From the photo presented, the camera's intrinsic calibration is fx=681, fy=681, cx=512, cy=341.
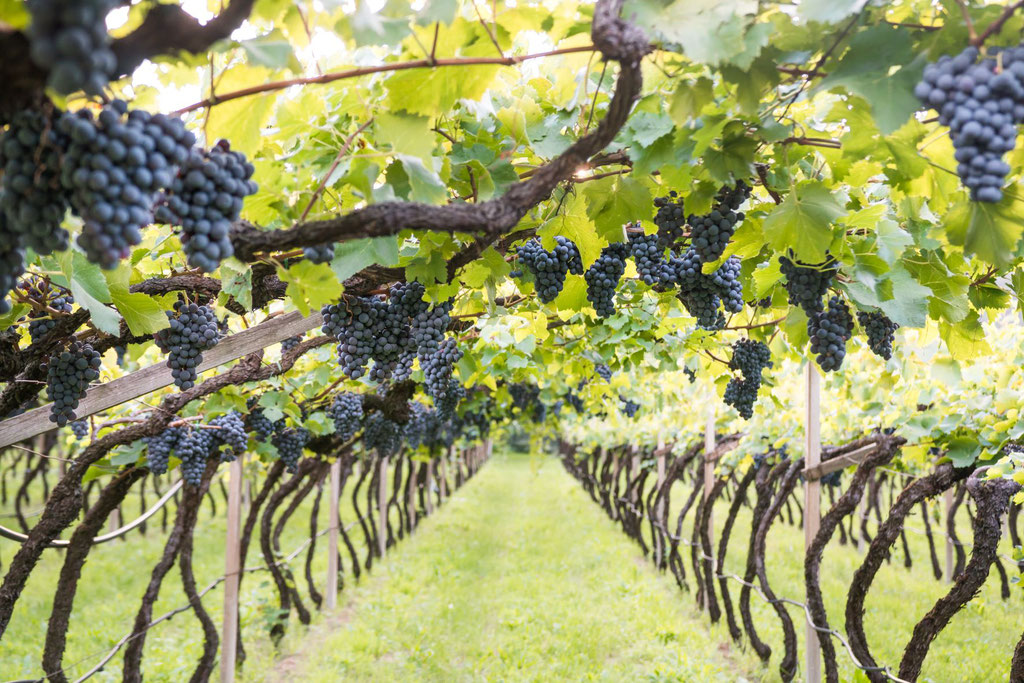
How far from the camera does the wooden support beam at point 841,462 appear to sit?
4562 millimetres

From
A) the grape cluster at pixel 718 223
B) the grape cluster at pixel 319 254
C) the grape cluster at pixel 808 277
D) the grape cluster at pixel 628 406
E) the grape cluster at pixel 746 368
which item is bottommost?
the grape cluster at pixel 628 406

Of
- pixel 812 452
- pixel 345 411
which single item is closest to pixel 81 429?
pixel 345 411

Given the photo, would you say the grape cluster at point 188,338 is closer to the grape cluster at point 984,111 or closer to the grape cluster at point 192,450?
the grape cluster at point 192,450

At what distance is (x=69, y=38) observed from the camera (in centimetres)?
84

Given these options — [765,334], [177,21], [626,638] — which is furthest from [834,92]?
[626,638]

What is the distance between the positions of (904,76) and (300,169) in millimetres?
1478

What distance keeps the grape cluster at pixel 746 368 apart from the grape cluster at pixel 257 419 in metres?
3.54

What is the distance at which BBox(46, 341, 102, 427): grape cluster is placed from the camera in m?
2.50

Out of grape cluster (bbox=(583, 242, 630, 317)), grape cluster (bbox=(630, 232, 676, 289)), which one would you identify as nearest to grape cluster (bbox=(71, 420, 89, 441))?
grape cluster (bbox=(583, 242, 630, 317))

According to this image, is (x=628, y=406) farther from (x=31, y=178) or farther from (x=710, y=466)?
(x=31, y=178)

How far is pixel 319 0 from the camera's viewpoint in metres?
1.13

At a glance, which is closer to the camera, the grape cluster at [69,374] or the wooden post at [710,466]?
the grape cluster at [69,374]

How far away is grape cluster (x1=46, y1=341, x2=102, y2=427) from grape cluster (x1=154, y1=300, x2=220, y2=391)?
9.6 inches

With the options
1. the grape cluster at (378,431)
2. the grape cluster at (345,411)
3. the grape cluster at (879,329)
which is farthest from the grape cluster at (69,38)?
the grape cluster at (378,431)
